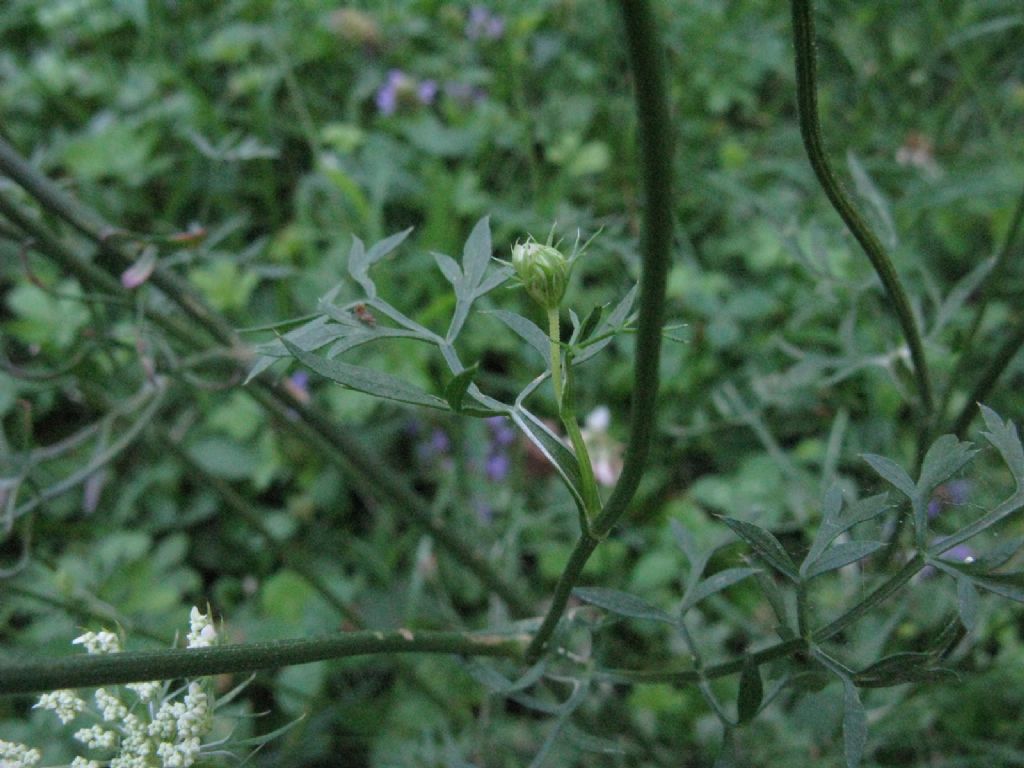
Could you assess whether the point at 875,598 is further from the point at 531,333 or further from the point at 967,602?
the point at 531,333

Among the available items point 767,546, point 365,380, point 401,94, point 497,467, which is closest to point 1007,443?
point 767,546

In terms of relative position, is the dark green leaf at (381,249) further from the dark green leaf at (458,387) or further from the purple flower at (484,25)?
the purple flower at (484,25)

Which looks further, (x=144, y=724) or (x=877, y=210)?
(x=877, y=210)

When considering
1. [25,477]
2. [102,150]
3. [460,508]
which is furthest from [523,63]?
[25,477]

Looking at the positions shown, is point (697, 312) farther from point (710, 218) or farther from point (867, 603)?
point (867, 603)

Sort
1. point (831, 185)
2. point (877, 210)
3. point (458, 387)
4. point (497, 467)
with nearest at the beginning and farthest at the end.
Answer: point (458, 387)
point (831, 185)
point (877, 210)
point (497, 467)

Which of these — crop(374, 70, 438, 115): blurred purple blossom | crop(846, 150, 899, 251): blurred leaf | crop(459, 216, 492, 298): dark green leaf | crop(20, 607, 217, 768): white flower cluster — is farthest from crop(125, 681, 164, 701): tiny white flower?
crop(374, 70, 438, 115): blurred purple blossom
